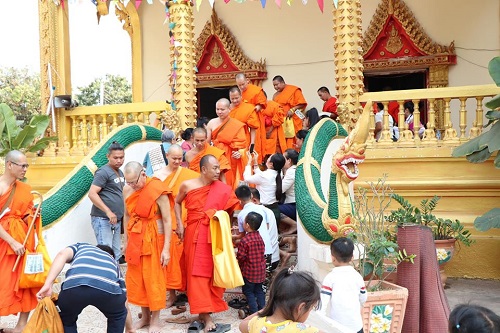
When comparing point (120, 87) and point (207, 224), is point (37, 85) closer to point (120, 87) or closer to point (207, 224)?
point (120, 87)

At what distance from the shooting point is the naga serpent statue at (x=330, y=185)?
5.73 m

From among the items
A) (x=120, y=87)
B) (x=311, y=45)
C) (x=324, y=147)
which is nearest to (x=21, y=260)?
(x=324, y=147)

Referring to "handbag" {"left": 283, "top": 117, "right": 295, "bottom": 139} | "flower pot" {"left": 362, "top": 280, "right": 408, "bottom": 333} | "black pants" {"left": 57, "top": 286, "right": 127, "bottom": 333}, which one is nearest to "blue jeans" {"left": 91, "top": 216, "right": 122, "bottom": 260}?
"black pants" {"left": 57, "top": 286, "right": 127, "bottom": 333}

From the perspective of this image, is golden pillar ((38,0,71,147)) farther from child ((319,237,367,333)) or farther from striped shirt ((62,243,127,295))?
child ((319,237,367,333))

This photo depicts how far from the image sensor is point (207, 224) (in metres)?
6.17

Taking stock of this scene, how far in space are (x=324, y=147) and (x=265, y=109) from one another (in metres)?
2.67

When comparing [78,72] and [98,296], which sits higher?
[78,72]

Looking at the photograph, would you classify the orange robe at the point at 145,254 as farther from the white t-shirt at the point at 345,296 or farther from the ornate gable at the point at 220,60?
the ornate gable at the point at 220,60

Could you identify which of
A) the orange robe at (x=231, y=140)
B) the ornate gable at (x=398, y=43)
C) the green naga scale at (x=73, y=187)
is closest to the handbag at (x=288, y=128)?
the orange robe at (x=231, y=140)

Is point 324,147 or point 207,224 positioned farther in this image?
point 324,147

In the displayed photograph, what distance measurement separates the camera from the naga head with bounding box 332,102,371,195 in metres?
5.58

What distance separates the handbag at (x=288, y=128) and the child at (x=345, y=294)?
624 cm

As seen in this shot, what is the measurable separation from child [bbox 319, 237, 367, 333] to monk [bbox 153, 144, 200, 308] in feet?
7.17

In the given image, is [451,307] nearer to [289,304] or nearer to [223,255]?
[223,255]
